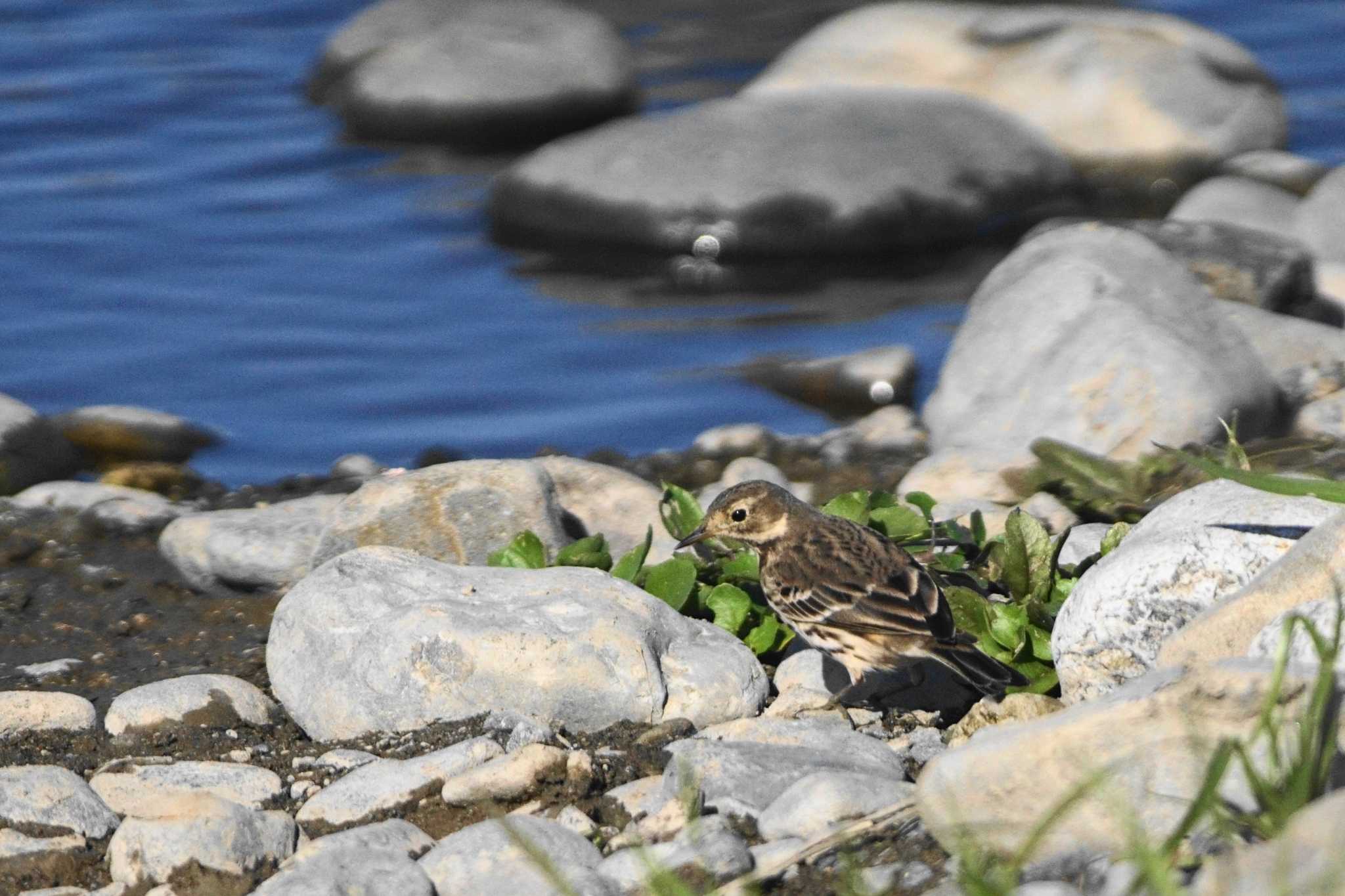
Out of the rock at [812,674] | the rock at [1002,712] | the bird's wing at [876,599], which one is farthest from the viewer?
the rock at [812,674]

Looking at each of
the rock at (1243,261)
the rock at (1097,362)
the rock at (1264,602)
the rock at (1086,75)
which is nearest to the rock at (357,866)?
the rock at (1264,602)

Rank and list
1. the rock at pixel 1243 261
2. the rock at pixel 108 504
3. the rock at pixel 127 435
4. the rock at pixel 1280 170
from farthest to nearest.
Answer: the rock at pixel 1280 170, the rock at pixel 1243 261, the rock at pixel 127 435, the rock at pixel 108 504

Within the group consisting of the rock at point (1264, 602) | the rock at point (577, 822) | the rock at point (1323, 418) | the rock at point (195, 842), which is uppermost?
the rock at point (1264, 602)

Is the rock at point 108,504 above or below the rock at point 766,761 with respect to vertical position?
below

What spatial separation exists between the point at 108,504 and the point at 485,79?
8015 millimetres

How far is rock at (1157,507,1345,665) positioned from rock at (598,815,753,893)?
113 cm

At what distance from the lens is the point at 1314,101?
1513 cm

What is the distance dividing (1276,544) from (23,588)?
4411 mm

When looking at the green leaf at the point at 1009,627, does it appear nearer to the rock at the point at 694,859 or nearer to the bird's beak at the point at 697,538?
the bird's beak at the point at 697,538

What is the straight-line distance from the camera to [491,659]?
4844 mm

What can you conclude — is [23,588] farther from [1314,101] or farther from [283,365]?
[1314,101]

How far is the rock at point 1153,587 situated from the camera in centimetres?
455

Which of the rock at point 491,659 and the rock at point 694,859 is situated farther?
the rock at point 491,659

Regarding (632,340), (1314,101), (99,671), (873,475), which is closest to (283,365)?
(632,340)
